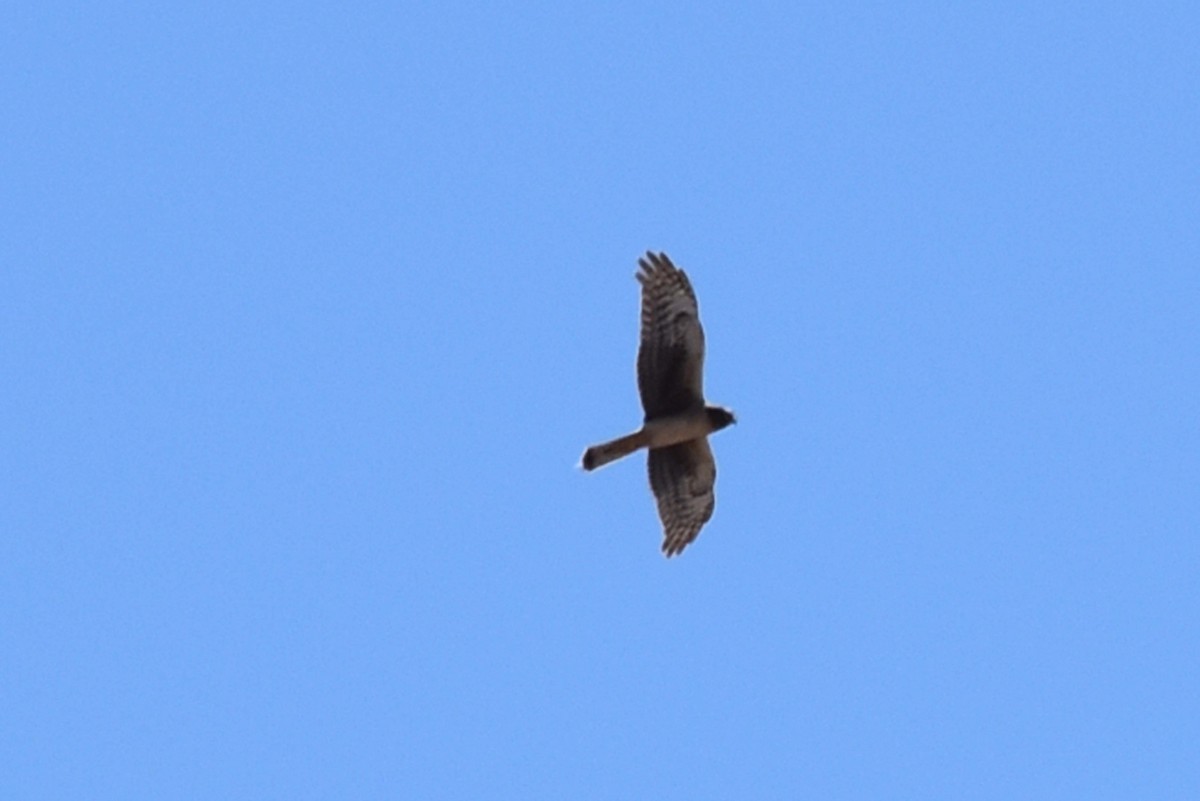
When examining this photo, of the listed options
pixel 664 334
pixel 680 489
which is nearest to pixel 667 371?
pixel 664 334

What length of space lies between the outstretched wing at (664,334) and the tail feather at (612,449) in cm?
36

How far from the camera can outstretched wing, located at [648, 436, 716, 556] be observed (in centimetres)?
5275

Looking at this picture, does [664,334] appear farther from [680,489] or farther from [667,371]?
[680,489]

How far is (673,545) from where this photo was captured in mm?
52719

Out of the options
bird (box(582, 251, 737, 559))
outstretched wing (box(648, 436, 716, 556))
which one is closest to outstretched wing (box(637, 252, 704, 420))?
bird (box(582, 251, 737, 559))

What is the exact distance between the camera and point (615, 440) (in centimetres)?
5175

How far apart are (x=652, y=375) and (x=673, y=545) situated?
2304mm

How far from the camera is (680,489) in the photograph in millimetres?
52844

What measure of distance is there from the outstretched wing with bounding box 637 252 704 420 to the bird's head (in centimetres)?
50

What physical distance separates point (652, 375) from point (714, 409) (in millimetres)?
946

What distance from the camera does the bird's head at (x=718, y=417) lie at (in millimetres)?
52156

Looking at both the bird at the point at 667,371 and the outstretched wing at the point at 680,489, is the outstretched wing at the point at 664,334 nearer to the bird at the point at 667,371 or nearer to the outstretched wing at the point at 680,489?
the bird at the point at 667,371

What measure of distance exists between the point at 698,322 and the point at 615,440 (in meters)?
1.78

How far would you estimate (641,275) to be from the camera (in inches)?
2036
